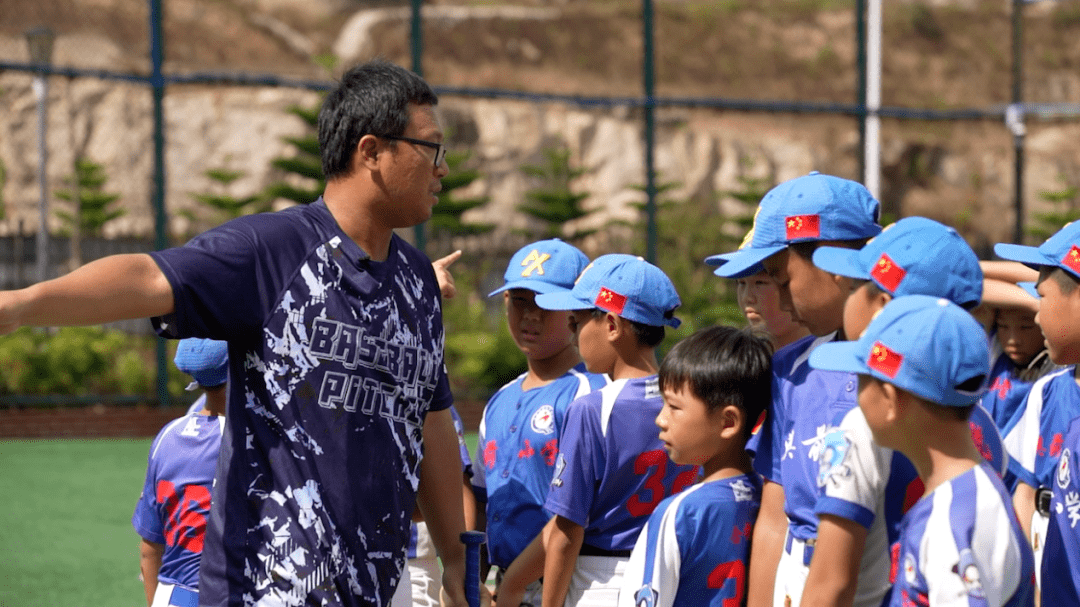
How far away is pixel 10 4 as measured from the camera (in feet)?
86.2

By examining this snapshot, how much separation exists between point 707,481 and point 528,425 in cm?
98

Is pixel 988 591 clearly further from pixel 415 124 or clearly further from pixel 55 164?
pixel 55 164

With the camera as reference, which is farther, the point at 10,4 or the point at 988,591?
the point at 10,4

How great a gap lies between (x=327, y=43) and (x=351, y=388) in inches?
1145

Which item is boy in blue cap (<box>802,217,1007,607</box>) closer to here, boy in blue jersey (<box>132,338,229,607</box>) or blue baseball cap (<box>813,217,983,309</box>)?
blue baseball cap (<box>813,217,983,309</box>)

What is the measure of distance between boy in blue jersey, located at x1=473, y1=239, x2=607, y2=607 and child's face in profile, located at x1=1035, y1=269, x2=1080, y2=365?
138cm

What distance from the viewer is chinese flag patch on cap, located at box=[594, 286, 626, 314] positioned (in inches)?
146

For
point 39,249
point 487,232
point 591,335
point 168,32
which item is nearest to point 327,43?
point 168,32

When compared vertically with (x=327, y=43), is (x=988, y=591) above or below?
below

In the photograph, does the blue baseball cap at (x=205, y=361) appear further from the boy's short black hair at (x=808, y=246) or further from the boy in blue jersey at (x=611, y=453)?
the boy's short black hair at (x=808, y=246)

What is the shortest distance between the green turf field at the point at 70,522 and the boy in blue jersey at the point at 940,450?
4411 mm

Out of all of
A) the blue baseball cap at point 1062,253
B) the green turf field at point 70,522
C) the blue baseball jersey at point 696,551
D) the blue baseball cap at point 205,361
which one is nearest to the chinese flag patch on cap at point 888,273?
the blue baseball jersey at point 696,551

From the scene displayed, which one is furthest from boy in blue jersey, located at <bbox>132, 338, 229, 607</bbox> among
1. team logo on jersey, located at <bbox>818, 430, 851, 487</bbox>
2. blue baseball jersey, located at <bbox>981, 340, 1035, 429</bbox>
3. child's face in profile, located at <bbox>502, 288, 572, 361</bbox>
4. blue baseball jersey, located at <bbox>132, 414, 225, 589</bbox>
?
blue baseball jersey, located at <bbox>981, 340, 1035, 429</bbox>

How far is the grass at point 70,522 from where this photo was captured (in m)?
5.93
